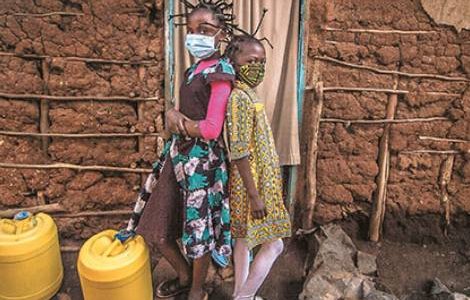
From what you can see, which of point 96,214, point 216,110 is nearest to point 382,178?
point 216,110

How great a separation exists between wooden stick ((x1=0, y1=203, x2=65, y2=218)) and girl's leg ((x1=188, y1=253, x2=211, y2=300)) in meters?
1.46

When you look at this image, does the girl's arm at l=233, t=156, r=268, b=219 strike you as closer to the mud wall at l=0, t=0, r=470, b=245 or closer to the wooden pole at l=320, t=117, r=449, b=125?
the mud wall at l=0, t=0, r=470, b=245

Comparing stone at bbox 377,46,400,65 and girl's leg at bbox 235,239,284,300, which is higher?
stone at bbox 377,46,400,65

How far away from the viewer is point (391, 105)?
11.7 ft

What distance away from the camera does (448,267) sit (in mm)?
3707

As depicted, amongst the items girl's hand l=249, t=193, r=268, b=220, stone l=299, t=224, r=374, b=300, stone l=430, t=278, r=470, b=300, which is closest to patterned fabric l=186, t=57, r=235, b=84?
girl's hand l=249, t=193, r=268, b=220

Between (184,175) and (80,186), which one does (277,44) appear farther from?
(80,186)

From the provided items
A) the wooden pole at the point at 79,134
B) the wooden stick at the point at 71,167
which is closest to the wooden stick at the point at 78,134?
the wooden pole at the point at 79,134

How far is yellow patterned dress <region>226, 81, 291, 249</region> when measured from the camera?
2312 mm

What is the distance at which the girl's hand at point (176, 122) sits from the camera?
2.41m

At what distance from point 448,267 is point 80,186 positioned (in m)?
3.32

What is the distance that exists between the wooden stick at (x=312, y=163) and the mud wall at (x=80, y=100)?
1289 mm

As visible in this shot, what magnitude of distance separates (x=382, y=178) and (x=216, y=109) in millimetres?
2063

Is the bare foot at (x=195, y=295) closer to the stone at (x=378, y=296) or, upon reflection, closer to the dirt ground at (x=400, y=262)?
the dirt ground at (x=400, y=262)
